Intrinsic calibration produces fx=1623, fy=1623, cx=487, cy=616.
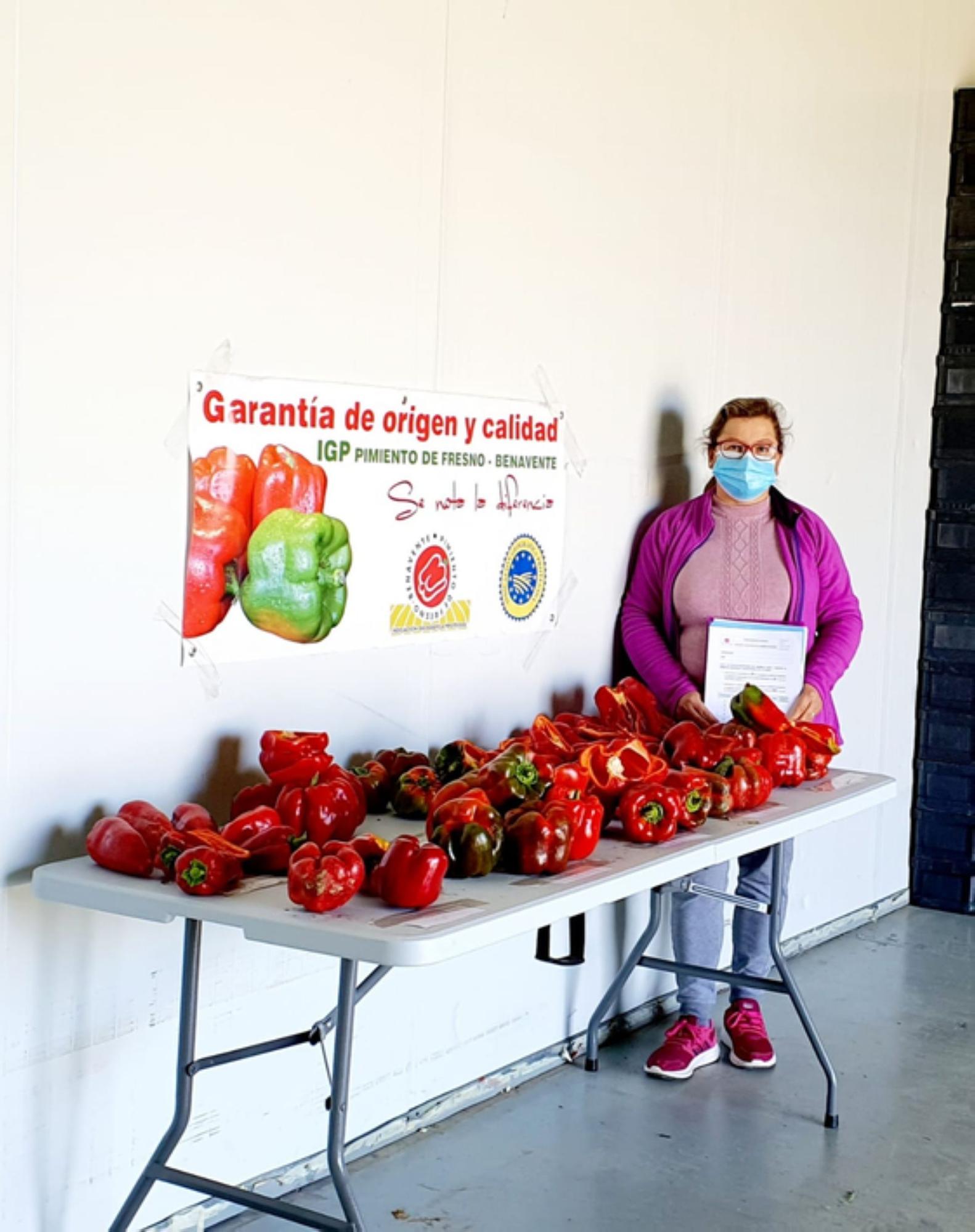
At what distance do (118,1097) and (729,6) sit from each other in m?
→ 3.15

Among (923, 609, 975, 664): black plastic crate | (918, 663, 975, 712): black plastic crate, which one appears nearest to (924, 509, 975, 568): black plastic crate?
(923, 609, 975, 664): black plastic crate

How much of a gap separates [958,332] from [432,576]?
2.95 m

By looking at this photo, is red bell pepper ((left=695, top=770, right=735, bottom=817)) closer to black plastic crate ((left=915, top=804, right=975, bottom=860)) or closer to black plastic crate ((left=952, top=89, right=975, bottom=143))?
black plastic crate ((left=915, top=804, right=975, bottom=860))

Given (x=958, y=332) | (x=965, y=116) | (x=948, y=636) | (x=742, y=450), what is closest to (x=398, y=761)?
(x=742, y=450)

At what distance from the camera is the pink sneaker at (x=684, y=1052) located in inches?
156

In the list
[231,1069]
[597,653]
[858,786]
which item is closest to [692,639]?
[597,653]

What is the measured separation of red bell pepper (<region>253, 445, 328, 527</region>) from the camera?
3.04 meters

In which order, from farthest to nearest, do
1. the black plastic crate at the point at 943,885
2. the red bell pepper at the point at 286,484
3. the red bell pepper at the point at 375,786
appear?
the black plastic crate at the point at 943,885 → the red bell pepper at the point at 375,786 → the red bell pepper at the point at 286,484

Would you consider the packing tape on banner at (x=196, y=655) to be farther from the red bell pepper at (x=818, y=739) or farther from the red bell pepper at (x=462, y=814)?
the red bell pepper at (x=818, y=739)

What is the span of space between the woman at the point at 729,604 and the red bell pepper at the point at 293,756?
1273 millimetres

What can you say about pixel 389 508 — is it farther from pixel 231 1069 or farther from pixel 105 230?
pixel 231 1069

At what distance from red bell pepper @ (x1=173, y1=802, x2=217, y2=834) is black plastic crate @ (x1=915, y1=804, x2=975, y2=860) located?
3681mm

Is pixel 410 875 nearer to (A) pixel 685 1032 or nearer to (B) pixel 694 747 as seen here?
(B) pixel 694 747

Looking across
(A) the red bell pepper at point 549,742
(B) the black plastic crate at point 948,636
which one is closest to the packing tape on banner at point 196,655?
(A) the red bell pepper at point 549,742
